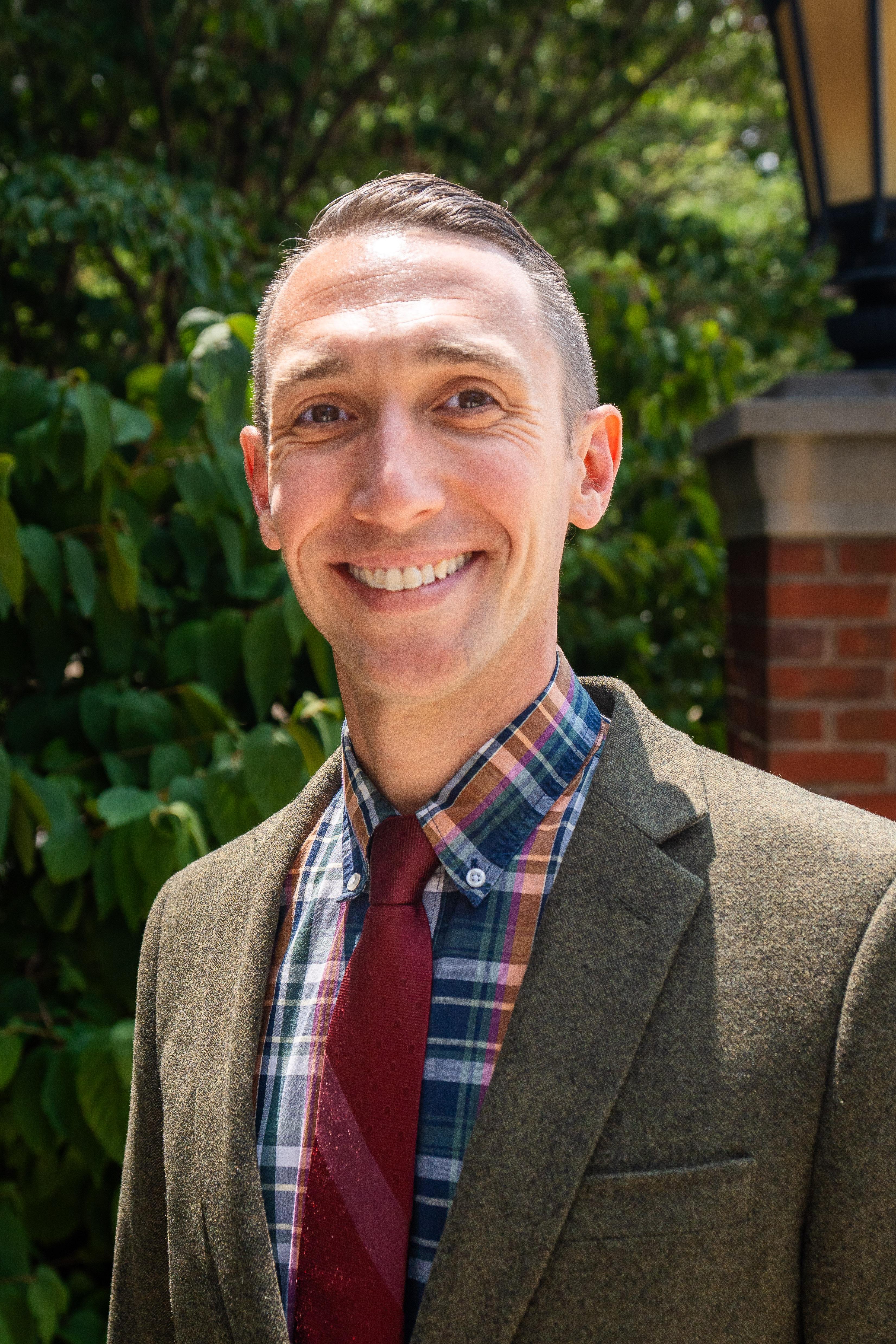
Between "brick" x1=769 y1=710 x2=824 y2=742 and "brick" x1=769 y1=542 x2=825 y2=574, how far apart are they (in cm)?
30

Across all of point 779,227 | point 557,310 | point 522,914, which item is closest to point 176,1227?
point 522,914

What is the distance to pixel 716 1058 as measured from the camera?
3.47 ft

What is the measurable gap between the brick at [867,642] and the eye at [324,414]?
154cm

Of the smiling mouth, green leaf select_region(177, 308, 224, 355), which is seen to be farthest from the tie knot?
green leaf select_region(177, 308, 224, 355)

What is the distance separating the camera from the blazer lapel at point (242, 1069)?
116 cm

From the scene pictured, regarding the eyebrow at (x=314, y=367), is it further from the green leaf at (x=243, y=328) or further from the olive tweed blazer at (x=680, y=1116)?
the green leaf at (x=243, y=328)

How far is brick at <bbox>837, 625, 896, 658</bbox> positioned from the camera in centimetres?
247

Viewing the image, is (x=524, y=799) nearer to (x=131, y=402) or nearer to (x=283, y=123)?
(x=131, y=402)

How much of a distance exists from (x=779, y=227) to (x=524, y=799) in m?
7.23

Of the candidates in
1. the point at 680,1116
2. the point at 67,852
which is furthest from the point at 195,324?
the point at 680,1116

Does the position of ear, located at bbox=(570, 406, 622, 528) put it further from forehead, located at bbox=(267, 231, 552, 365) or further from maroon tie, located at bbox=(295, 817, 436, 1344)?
maroon tie, located at bbox=(295, 817, 436, 1344)

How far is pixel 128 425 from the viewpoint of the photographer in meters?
2.07

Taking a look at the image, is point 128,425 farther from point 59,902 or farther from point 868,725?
point 868,725

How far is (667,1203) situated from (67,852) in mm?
1219
